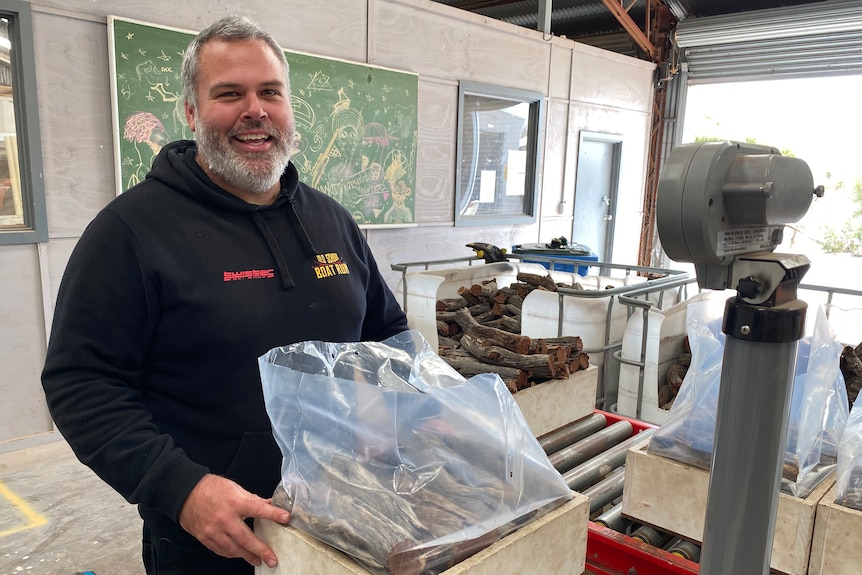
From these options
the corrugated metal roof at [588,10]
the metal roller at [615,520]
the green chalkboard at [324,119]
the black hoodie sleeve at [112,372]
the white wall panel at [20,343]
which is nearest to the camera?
the black hoodie sleeve at [112,372]

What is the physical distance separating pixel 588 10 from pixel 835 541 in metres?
9.48

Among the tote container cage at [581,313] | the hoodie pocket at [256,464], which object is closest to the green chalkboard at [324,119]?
Answer: the tote container cage at [581,313]

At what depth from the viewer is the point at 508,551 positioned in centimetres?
87

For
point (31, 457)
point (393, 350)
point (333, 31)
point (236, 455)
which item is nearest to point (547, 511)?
point (393, 350)

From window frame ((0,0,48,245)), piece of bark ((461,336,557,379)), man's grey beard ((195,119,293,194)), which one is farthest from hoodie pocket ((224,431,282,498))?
window frame ((0,0,48,245))

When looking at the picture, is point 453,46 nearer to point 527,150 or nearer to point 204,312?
point 527,150

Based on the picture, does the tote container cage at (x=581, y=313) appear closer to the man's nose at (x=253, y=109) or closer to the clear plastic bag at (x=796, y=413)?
the clear plastic bag at (x=796, y=413)

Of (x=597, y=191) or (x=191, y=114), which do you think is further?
(x=597, y=191)

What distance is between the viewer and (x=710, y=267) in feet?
2.59

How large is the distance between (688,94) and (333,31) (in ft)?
20.1

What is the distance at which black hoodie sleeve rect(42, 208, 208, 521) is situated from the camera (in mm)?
1017

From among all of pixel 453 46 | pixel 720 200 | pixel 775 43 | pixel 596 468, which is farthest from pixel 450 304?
pixel 775 43

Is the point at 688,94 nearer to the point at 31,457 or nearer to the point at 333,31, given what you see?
the point at 333,31

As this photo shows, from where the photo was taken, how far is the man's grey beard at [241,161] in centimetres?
134
